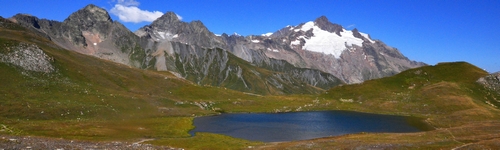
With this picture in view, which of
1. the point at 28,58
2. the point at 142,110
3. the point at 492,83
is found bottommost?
the point at 142,110

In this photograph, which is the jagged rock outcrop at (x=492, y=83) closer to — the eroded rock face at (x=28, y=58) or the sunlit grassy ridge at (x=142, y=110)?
the sunlit grassy ridge at (x=142, y=110)

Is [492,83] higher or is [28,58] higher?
[28,58]

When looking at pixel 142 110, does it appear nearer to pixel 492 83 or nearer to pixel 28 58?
pixel 28 58

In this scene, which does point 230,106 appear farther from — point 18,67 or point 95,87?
point 18,67

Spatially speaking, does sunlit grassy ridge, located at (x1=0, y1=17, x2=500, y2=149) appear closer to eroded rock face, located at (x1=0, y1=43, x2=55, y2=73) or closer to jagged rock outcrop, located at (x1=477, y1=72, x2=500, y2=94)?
eroded rock face, located at (x1=0, y1=43, x2=55, y2=73)

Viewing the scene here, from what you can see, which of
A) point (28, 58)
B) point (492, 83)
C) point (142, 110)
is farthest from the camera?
point (492, 83)

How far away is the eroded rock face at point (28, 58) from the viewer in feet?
487

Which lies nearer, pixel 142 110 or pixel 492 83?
pixel 142 110

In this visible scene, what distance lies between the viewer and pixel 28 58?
510 feet

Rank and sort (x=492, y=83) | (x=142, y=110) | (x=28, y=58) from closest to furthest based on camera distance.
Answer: (x=142, y=110) → (x=28, y=58) → (x=492, y=83)

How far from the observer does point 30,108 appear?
10156cm

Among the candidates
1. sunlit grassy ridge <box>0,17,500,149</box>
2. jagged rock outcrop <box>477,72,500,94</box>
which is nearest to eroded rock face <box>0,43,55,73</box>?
sunlit grassy ridge <box>0,17,500,149</box>

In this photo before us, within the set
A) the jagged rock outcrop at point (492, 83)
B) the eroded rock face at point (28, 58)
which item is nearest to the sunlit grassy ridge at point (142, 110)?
the eroded rock face at point (28, 58)

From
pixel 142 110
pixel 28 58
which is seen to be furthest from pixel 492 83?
pixel 28 58
